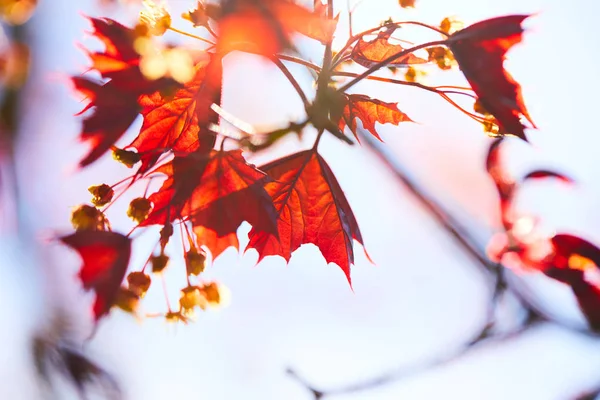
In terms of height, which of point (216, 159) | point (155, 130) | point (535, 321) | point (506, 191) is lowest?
point (535, 321)

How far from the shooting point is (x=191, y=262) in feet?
2.38

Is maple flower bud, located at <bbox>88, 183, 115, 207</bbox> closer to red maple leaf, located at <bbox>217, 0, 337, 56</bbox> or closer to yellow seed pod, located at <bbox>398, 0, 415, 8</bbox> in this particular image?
red maple leaf, located at <bbox>217, 0, 337, 56</bbox>

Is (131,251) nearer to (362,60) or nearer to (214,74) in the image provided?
(214,74)

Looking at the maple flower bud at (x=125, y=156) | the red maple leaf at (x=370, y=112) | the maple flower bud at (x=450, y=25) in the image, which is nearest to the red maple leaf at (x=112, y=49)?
the maple flower bud at (x=125, y=156)

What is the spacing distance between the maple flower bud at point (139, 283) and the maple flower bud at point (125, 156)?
16cm

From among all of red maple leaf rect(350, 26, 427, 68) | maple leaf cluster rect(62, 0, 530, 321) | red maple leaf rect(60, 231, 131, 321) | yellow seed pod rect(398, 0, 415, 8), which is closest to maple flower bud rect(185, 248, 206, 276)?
maple leaf cluster rect(62, 0, 530, 321)

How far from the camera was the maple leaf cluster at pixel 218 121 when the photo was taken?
59cm

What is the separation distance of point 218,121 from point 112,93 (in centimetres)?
15

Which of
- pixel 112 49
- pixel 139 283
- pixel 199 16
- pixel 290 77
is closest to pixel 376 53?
pixel 290 77

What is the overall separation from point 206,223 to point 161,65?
0.21m

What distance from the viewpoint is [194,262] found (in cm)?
73

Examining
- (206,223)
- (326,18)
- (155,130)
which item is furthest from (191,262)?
(326,18)

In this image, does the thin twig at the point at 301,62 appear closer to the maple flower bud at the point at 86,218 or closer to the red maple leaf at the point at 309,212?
the red maple leaf at the point at 309,212

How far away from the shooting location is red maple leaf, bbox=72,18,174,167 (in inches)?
23.6
